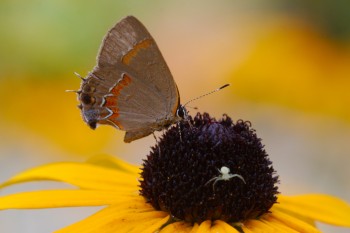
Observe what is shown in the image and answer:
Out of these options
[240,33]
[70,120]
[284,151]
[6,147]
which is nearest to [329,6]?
[240,33]

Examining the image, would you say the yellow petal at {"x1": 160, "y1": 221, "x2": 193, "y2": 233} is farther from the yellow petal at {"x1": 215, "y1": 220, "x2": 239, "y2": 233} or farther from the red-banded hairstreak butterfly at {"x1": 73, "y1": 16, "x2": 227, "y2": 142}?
the red-banded hairstreak butterfly at {"x1": 73, "y1": 16, "x2": 227, "y2": 142}

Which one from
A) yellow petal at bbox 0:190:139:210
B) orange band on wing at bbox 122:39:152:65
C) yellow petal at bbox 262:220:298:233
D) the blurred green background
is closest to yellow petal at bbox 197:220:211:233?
yellow petal at bbox 262:220:298:233

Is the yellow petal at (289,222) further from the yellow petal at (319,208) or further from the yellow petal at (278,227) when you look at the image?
the yellow petal at (319,208)

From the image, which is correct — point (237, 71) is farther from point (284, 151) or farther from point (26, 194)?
point (26, 194)

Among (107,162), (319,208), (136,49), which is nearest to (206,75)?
(107,162)

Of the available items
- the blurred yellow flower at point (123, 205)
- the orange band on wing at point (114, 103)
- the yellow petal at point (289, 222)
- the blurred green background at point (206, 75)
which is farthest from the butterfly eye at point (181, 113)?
the blurred green background at point (206, 75)

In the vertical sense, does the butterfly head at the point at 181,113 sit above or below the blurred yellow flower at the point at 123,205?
above

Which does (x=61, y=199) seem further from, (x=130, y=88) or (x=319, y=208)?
(x=319, y=208)
